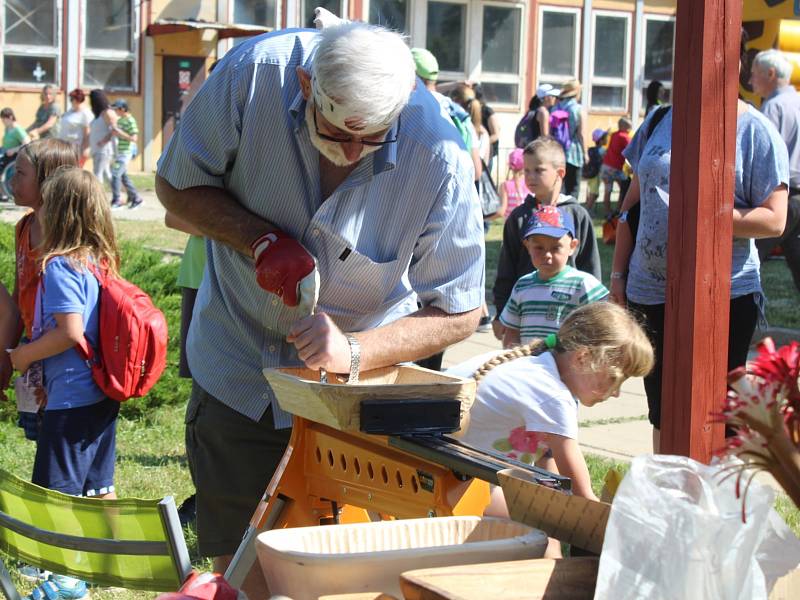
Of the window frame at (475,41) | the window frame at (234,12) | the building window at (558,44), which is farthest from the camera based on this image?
the building window at (558,44)

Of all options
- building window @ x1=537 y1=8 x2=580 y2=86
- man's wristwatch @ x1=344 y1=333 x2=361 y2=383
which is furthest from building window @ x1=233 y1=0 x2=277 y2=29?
man's wristwatch @ x1=344 y1=333 x2=361 y2=383

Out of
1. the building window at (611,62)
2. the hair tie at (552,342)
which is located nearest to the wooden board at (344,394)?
the hair tie at (552,342)

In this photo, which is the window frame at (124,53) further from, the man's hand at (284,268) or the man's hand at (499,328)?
the man's hand at (284,268)

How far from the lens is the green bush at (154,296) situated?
255 inches

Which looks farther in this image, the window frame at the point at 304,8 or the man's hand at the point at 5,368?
the window frame at the point at 304,8

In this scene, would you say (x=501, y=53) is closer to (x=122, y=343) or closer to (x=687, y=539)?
(x=122, y=343)

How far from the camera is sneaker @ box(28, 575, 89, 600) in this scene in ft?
12.2

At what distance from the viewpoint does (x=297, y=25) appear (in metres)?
24.2

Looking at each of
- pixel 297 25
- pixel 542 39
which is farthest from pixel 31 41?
pixel 542 39

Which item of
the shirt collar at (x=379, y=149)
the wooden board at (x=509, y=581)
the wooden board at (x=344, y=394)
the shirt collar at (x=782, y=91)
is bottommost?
the wooden board at (x=509, y=581)

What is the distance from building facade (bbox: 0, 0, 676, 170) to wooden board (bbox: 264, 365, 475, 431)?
18.2 metres

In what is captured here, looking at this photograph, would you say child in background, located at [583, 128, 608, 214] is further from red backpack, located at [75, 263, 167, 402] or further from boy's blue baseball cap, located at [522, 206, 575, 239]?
red backpack, located at [75, 263, 167, 402]

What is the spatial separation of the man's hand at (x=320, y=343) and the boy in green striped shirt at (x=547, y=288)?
96.8 inches

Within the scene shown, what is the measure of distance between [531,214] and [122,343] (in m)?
2.19
